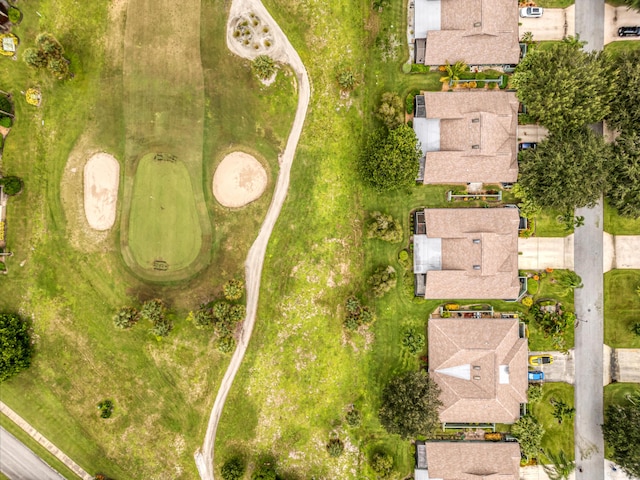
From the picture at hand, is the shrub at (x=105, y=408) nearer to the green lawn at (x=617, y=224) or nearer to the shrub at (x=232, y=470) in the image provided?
the shrub at (x=232, y=470)

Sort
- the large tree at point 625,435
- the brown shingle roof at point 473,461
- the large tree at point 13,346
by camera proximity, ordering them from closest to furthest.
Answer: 1. the large tree at point 625,435
2. the large tree at point 13,346
3. the brown shingle roof at point 473,461

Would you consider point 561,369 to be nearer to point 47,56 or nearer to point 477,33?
point 477,33

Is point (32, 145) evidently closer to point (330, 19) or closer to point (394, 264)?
point (330, 19)

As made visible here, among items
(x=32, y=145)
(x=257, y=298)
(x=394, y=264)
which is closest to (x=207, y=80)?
(x=32, y=145)

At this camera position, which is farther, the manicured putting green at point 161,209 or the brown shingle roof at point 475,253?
the manicured putting green at point 161,209

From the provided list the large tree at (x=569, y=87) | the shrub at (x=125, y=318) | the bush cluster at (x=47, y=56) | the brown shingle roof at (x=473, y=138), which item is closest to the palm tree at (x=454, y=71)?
the brown shingle roof at (x=473, y=138)

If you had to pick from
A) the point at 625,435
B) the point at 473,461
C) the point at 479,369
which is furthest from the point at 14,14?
the point at 625,435

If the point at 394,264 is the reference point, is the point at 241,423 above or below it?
below
